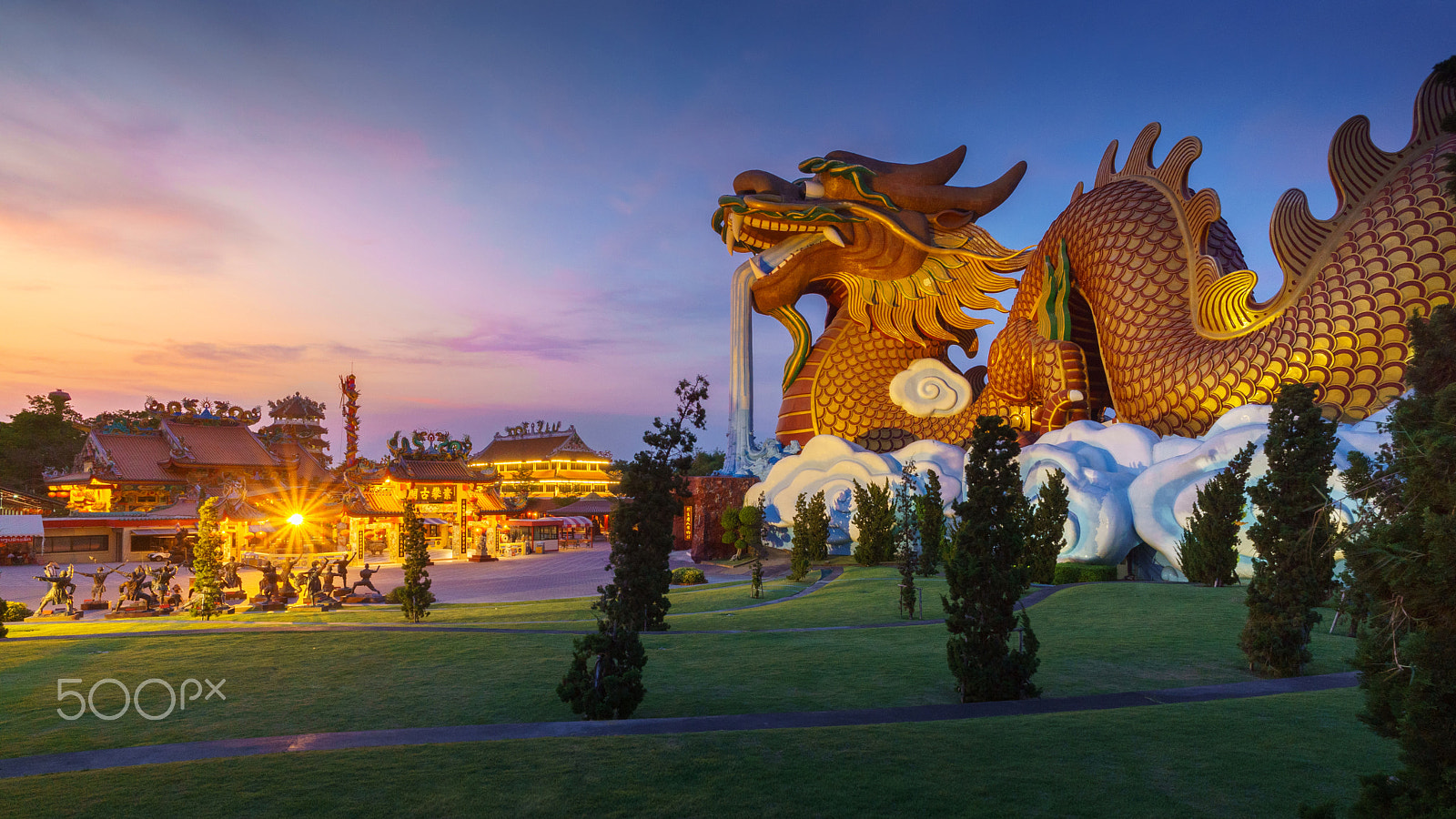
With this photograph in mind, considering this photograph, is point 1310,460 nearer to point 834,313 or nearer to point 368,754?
point 368,754

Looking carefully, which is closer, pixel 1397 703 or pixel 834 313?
pixel 1397 703

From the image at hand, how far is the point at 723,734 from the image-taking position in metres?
6.02

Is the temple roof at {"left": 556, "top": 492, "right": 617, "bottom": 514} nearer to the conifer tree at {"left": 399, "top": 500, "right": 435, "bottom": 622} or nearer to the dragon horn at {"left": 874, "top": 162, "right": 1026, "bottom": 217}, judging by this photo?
the dragon horn at {"left": 874, "top": 162, "right": 1026, "bottom": 217}

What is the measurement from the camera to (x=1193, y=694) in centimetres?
771

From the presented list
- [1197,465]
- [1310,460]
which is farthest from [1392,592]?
[1197,465]

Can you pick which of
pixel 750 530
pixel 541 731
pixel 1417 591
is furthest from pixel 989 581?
pixel 750 530

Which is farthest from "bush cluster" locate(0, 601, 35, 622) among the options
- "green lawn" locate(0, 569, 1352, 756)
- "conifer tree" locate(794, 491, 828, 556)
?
"conifer tree" locate(794, 491, 828, 556)

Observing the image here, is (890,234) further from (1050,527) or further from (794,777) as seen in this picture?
(794,777)

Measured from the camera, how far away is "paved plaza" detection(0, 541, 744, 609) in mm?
21641

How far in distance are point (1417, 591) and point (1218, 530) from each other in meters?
11.3

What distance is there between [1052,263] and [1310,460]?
1525cm

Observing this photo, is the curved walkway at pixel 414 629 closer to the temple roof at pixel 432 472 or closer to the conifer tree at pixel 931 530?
the conifer tree at pixel 931 530

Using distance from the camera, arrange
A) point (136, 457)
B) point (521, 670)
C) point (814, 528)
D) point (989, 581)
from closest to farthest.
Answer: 1. point (989, 581)
2. point (521, 670)
3. point (814, 528)
4. point (136, 457)

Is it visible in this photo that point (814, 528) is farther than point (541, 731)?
Yes
